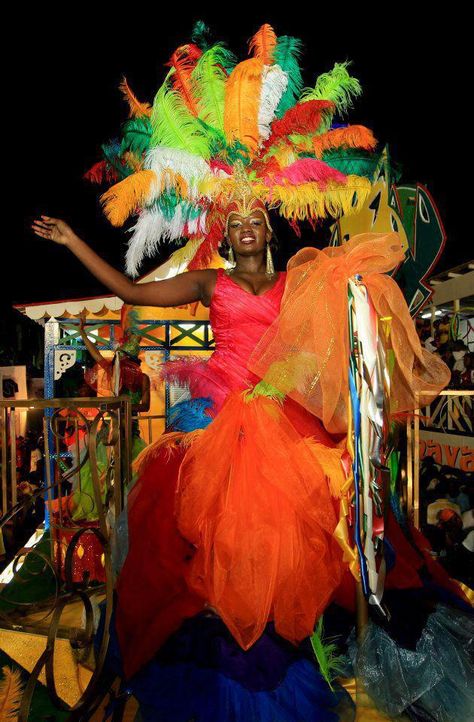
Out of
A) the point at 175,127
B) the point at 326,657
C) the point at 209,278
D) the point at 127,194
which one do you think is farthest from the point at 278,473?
the point at 175,127

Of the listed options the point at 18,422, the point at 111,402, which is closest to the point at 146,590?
the point at 111,402

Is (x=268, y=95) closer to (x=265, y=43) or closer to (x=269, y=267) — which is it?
(x=265, y=43)

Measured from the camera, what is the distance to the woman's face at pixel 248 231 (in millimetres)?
2549

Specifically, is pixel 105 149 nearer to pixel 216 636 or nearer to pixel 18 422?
pixel 216 636

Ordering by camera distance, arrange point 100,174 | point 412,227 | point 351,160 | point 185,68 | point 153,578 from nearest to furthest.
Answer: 1. point 153,578
2. point 351,160
3. point 185,68
4. point 100,174
5. point 412,227

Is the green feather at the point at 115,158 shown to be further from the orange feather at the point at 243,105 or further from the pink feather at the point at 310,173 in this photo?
the pink feather at the point at 310,173

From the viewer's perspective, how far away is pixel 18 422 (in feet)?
30.0

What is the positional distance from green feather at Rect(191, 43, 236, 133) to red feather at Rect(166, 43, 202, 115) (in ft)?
0.11

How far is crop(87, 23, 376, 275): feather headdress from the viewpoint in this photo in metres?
2.40

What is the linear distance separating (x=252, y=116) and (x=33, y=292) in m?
12.1

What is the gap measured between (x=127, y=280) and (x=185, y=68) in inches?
45.2

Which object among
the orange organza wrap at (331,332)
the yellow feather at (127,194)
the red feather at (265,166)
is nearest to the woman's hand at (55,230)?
the yellow feather at (127,194)

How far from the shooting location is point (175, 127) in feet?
8.02

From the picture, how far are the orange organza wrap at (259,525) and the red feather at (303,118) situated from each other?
137 centimetres
